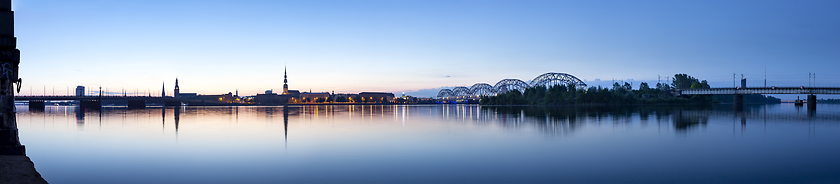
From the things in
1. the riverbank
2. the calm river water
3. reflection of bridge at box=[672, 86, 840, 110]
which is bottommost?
the calm river water

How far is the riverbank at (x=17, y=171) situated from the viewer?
11.0 meters

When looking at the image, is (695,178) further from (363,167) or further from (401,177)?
(363,167)

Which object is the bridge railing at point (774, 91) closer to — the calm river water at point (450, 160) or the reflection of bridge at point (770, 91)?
the reflection of bridge at point (770, 91)

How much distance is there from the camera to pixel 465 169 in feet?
42.2

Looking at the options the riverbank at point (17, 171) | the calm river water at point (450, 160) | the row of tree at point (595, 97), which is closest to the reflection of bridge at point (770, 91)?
the row of tree at point (595, 97)

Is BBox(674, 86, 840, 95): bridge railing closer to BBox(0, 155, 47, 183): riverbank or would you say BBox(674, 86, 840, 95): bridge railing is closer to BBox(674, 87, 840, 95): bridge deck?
BBox(674, 87, 840, 95): bridge deck

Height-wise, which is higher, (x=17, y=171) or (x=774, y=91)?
(x=774, y=91)

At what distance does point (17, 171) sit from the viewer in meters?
12.0

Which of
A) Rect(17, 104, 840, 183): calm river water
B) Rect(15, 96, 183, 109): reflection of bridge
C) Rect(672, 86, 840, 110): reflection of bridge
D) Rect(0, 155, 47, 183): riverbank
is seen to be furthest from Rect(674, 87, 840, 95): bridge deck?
Rect(15, 96, 183, 109): reflection of bridge

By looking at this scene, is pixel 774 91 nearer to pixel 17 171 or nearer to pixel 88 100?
pixel 17 171

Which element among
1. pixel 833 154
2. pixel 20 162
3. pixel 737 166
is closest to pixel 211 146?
pixel 20 162

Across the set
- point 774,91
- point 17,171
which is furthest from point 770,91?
point 17,171

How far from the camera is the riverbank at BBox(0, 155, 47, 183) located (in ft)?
36.0

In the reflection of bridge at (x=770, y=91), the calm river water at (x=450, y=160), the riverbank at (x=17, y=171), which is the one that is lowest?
the calm river water at (x=450, y=160)
